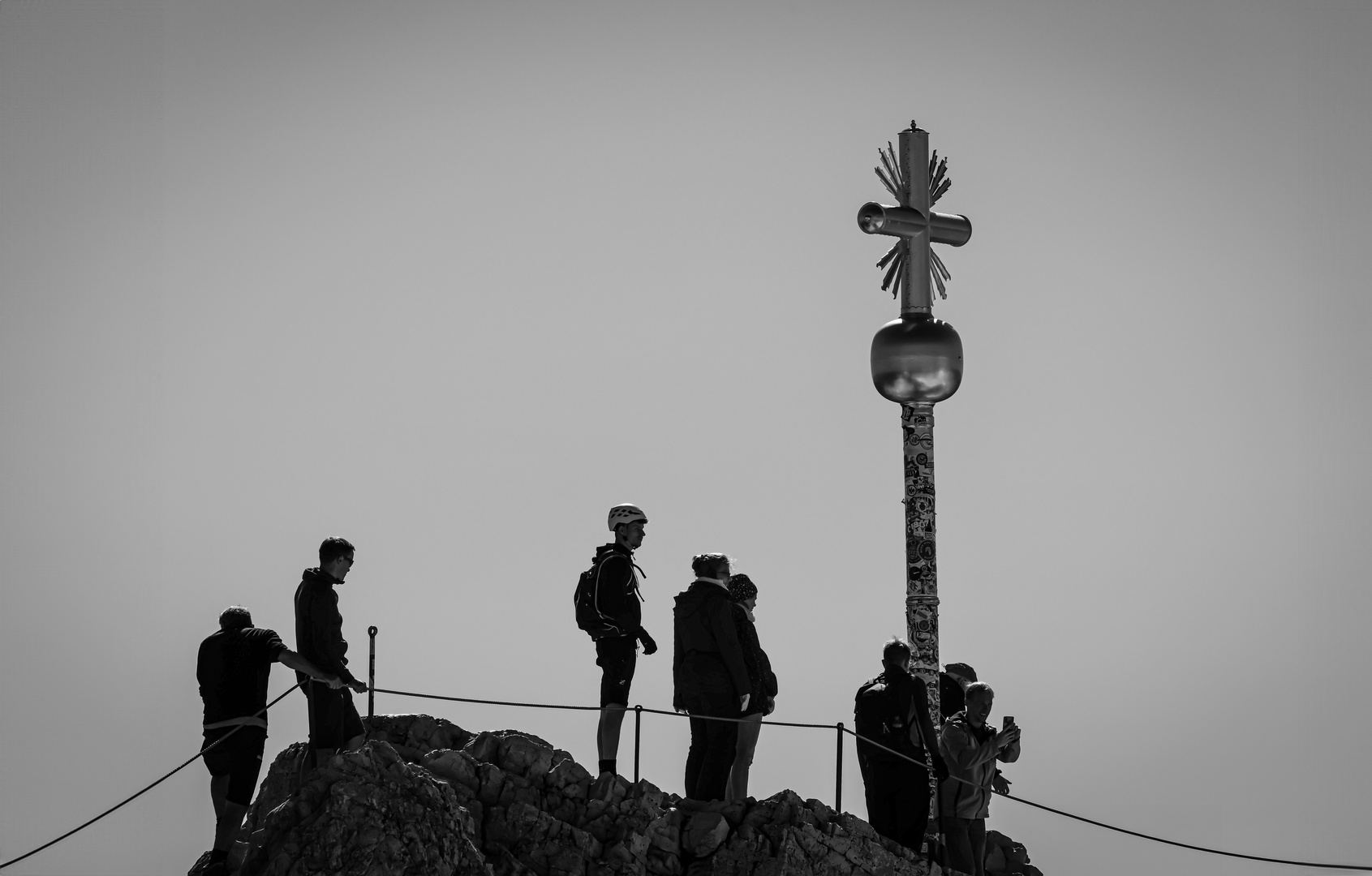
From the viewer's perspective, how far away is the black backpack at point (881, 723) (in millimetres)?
11945

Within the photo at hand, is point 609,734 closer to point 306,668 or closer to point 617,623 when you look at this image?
point 617,623

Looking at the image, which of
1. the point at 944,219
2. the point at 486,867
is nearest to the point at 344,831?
the point at 486,867

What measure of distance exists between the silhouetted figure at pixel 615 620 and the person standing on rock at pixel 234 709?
210 cm

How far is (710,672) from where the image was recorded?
12156mm

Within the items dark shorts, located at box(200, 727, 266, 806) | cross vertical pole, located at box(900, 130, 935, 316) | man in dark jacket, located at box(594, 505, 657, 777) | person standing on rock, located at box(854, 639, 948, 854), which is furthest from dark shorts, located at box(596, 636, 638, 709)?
cross vertical pole, located at box(900, 130, 935, 316)

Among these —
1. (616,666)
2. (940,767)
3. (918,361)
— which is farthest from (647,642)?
(918,361)

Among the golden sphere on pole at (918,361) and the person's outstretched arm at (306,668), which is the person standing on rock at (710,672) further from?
the golden sphere on pole at (918,361)

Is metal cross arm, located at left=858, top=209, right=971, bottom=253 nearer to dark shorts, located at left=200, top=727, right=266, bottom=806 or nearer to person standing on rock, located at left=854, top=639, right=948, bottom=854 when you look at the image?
person standing on rock, located at left=854, top=639, right=948, bottom=854

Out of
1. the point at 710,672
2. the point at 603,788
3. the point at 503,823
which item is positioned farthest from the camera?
the point at 710,672

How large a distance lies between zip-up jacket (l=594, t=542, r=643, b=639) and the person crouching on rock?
0.75m

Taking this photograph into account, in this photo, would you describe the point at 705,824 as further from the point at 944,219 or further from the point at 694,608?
the point at 944,219

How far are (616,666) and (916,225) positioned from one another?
5119 mm

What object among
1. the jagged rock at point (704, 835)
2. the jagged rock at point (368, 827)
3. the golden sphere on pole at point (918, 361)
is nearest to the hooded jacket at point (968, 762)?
the jagged rock at point (704, 835)

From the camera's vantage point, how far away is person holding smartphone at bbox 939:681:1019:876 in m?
12.0
